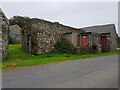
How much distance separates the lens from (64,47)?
18.7m

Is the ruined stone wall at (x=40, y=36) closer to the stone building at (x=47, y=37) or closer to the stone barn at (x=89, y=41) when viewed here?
the stone building at (x=47, y=37)

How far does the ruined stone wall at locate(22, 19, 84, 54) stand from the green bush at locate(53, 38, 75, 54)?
69 centimetres

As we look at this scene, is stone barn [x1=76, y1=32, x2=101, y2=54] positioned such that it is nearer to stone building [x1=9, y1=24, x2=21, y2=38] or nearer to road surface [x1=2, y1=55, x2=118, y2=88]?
road surface [x1=2, y1=55, x2=118, y2=88]

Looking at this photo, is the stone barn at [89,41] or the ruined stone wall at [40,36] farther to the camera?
the stone barn at [89,41]

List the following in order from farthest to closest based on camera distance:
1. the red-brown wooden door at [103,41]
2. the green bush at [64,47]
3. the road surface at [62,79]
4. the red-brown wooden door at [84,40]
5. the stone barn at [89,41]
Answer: the red-brown wooden door at [103,41], the red-brown wooden door at [84,40], the stone barn at [89,41], the green bush at [64,47], the road surface at [62,79]

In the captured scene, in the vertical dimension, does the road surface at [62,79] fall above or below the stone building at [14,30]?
below

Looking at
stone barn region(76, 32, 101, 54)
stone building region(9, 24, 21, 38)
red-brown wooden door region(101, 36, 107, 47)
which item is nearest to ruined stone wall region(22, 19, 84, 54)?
stone barn region(76, 32, 101, 54)

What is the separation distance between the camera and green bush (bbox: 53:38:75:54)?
728 inches

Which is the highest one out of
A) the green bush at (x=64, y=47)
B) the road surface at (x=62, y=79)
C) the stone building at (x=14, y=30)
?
the stone building at (x=14, y=30)

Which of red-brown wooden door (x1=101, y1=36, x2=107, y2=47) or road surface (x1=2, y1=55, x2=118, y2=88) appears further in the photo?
red-brown wooden door (x1=101, y1=36, x2=107, y2=47)

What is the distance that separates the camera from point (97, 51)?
21.6m

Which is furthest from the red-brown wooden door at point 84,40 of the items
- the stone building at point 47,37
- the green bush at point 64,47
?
the green bush at point 64,47

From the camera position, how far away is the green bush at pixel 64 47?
728 inches

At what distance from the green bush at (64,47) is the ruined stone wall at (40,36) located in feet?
2.26
